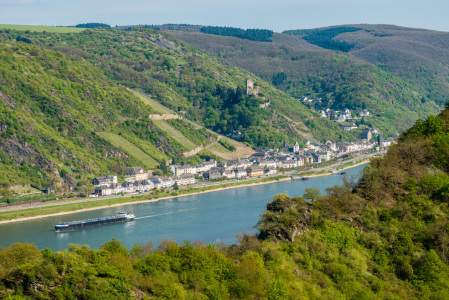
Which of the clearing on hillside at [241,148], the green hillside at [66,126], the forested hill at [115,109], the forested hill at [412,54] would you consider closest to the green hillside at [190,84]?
the forested hill at [115,109]

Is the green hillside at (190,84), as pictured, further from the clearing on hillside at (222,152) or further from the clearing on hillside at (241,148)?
the clearing on hillside at (222,152)

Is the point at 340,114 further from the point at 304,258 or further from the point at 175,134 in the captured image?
the point at 304,258

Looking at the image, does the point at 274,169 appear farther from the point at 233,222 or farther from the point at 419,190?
the point at 419,190

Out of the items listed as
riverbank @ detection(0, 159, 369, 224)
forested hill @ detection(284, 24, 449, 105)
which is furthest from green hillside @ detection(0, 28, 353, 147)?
forested hill @ detection(284, 24, 449, 105)

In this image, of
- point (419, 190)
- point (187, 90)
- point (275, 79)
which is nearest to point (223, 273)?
point (419, 190)

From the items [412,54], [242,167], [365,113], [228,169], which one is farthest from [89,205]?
[412,54]

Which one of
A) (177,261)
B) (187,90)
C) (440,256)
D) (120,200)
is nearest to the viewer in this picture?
(177,261)

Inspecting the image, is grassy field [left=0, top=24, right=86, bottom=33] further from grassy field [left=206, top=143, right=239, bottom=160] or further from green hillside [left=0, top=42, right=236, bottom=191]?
grassy field [left=206, top=143, right=239, bottom=160]
